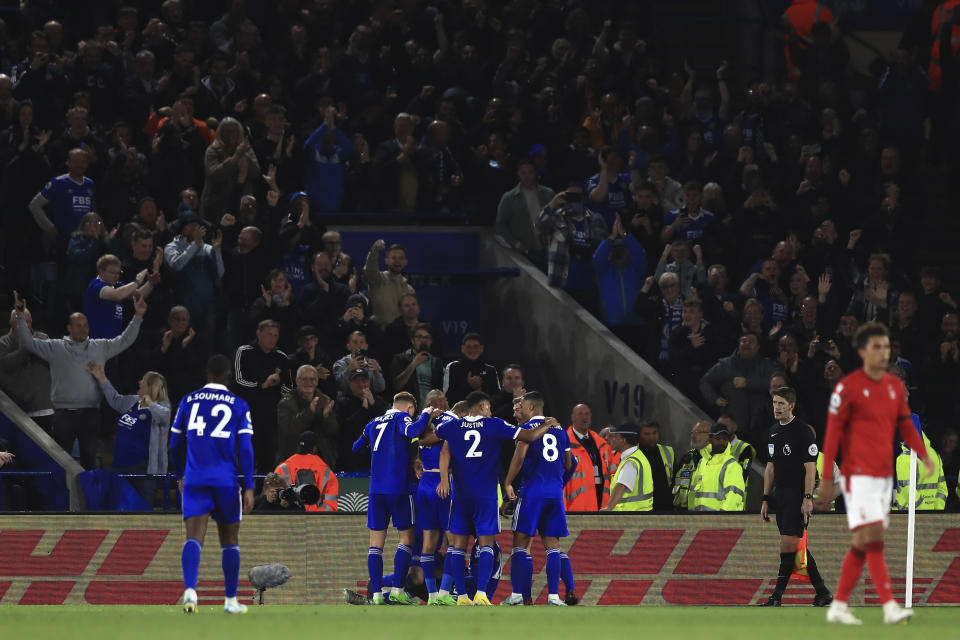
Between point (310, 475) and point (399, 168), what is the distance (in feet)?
19.5

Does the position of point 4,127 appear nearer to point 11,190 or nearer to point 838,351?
point 11,190

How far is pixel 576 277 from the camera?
2203 centimetres

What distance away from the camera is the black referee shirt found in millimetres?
15938

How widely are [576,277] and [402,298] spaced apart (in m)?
3.38

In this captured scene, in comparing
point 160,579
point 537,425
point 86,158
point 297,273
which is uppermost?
point 86,158

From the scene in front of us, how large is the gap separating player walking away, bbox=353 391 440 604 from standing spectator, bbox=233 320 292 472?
238cm

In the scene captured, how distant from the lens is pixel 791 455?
16.0m

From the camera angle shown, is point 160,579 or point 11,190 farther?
point 11,190

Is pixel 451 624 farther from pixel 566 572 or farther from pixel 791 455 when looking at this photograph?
pixel 791 455

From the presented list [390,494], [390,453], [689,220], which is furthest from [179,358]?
[689,220]

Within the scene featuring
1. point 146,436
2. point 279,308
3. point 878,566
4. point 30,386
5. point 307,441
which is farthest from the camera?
point 279,308

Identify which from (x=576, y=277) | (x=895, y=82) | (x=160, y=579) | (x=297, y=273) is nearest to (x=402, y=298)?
(x=297, y=273)

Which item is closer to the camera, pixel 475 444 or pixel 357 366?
pixel 475 444

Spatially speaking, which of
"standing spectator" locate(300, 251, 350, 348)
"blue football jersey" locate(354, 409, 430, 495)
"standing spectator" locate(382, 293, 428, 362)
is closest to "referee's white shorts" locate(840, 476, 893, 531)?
"blue football jersey" locate(354, 409, 430, 495)
